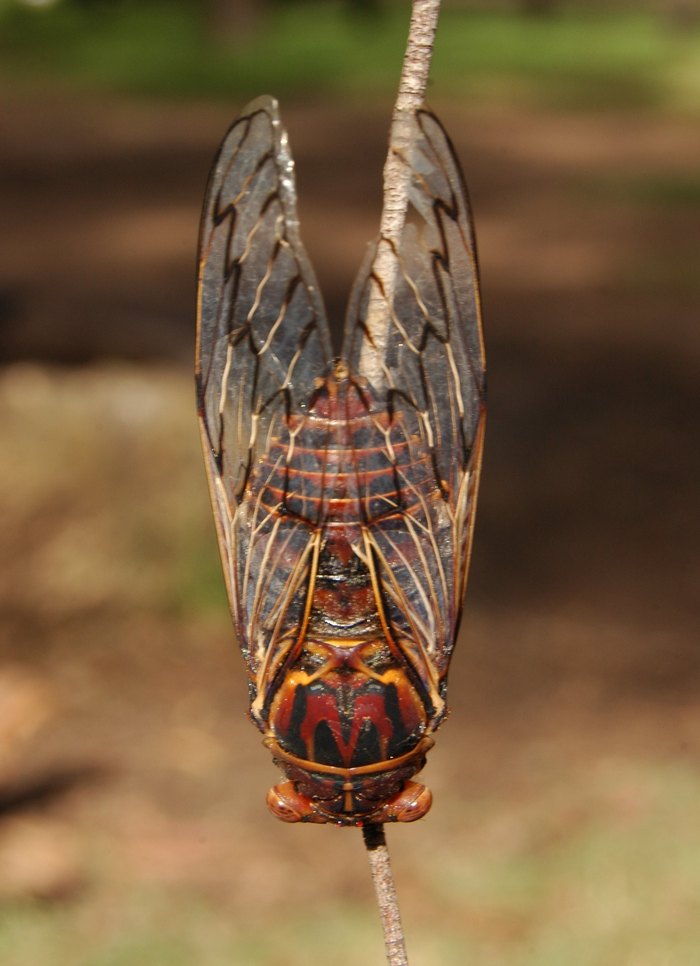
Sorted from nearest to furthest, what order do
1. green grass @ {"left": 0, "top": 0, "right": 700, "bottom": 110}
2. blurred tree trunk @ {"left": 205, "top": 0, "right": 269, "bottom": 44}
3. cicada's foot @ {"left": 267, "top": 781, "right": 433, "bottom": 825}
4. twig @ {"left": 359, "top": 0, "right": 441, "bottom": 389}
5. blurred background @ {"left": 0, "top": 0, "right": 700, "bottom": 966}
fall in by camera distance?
twig @ {"left": 359, "top": 0, "right": 441, "bottom": 389} < cicada's foot @ {"left": 267, "top": 781, "right": 433, "bottom": 825} < blurred background @ {"left": 0, "top": 0, "right": 700, "bottom": 966} < green grass @ {"left": 0, "top": 0, "right": 700, "bottom": 110} < blurred tree trunk @ {"left": 205, "top": 0, "right": 269, "bottom": 44}

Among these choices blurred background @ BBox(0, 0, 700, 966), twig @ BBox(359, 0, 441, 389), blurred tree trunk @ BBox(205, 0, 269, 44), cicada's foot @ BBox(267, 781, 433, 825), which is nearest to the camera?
twig @ BBox(359, 0, 441, 389)

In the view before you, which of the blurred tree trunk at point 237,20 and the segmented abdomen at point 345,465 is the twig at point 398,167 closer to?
the segmented abdomen at point 345,465

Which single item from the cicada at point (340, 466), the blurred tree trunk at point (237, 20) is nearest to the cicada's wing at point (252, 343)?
the cicada at point (340, 466)

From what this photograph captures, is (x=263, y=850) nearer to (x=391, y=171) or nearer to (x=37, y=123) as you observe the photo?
(x=391, y=171)

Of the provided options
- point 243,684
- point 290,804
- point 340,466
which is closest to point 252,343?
point 340,466

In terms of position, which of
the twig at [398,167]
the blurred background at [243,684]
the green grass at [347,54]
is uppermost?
the twig at [398,167]

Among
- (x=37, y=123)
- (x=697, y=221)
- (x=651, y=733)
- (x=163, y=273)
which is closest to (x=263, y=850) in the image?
(x=651, y=733)

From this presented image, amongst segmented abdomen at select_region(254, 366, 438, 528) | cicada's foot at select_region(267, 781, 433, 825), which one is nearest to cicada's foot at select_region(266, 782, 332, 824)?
cicada's foot at select_region(267, 781, 433, 825)

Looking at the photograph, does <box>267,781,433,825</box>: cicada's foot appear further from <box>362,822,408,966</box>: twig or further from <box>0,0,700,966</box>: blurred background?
<box>0,0,700,966</box>: blurred background
